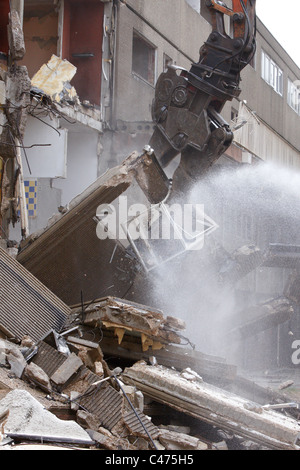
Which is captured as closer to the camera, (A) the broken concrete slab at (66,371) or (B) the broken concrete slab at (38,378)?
(B) the broken concrete slab at (38,378)

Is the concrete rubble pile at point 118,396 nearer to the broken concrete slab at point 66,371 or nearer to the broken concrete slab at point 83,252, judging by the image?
the broken concrete slab at point 66,371

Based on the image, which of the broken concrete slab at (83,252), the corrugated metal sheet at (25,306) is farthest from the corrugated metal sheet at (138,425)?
the broken concrete slab at (83,252)

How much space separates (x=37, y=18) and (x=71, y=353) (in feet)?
35.3

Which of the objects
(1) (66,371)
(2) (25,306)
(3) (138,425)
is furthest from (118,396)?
(2) (25,306)

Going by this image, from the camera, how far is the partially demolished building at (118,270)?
5.26 metres

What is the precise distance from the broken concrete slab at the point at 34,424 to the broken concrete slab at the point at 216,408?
119cm

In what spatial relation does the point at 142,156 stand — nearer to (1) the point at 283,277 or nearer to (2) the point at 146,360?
(2) the point at 146,360

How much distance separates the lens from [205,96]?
360 inches

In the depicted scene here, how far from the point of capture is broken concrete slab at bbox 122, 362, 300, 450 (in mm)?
5250

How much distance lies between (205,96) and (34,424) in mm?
6097

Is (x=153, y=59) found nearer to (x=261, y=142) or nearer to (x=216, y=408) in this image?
(x=261, y=142)

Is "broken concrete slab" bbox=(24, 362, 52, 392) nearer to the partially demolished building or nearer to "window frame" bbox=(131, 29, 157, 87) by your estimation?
the partially demolished building

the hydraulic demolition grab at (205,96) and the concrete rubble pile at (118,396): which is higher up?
the hydraulic demolition grab at (205,96)

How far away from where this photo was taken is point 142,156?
843 cm
